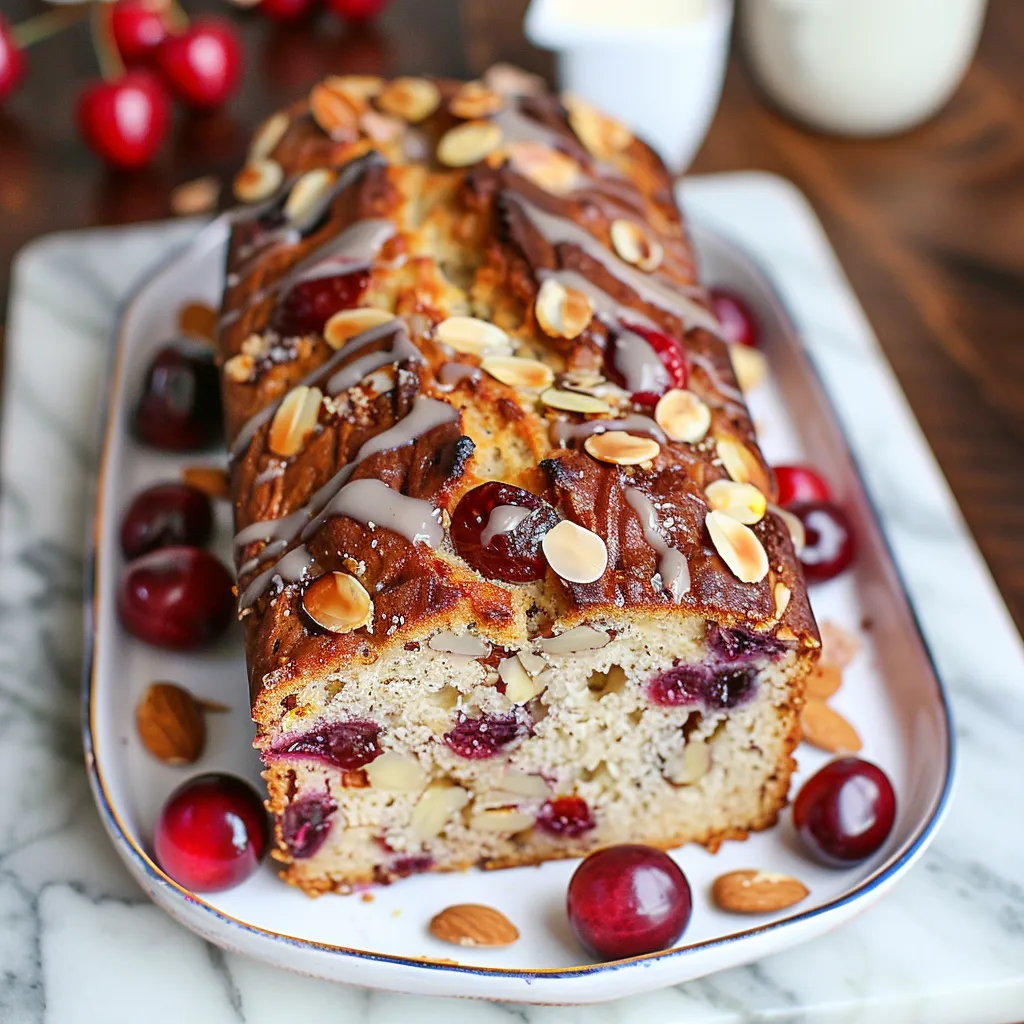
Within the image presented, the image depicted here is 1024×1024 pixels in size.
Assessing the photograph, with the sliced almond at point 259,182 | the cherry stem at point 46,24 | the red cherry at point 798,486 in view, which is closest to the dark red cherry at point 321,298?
the sliced almond at point 259,182

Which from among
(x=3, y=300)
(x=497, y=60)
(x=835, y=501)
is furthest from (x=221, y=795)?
(x=497, y=60)

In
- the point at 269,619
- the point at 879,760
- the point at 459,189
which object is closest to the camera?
the point at 269,619

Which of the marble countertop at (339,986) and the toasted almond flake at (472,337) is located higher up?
the toasted almond flake at (472,337)

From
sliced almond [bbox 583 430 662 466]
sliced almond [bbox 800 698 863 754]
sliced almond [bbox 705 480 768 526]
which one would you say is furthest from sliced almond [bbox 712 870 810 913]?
sliced almond [bbox 583 430 662 466]

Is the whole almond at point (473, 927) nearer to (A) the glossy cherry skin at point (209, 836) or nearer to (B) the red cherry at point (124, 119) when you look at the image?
(A) the glossy cherry skin at point (209, 836)

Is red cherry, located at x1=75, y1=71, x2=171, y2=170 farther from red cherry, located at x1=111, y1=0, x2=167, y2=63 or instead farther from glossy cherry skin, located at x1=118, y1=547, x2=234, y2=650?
glossy cherry skin, located at x1=118, y1=547, x2=234, y2=650

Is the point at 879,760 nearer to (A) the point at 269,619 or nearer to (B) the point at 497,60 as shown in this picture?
(A) the point at 269,619
